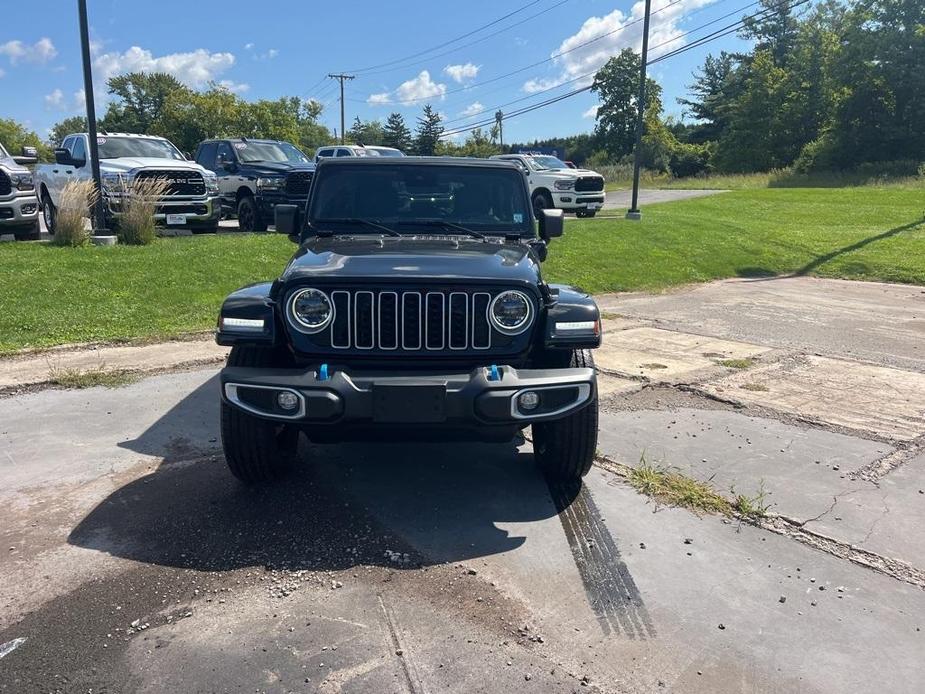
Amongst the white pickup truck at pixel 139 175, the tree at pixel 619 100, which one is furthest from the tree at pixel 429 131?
the white pickup truck at pixel 139 175

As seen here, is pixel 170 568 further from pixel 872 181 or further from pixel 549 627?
pixel 872 181

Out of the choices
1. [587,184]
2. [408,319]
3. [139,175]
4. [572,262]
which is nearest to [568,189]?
[587,184]

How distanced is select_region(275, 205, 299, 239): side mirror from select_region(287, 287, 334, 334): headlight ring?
167 cm

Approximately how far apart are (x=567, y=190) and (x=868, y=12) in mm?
40613

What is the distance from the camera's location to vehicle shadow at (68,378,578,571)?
325 cm

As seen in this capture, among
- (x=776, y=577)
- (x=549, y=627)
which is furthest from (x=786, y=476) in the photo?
(x=549, y=627)

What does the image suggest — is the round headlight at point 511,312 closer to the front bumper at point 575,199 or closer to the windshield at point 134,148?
the windshield at point 134,148

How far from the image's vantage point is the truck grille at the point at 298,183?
12320mm

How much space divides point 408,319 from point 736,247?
1286 cm

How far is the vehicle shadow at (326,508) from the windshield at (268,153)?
11.6m

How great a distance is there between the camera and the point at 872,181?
125ft

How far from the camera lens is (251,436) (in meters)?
3.63

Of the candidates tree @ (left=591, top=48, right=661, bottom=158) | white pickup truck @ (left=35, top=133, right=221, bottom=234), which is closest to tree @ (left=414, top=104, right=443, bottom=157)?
tree @ (left=591, top=48, right=661, bottom=158)

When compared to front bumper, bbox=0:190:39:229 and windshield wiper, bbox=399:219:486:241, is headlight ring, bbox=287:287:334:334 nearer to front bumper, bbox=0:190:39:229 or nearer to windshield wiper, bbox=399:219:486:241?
windshield wiper, bbox=399:219:486:241
